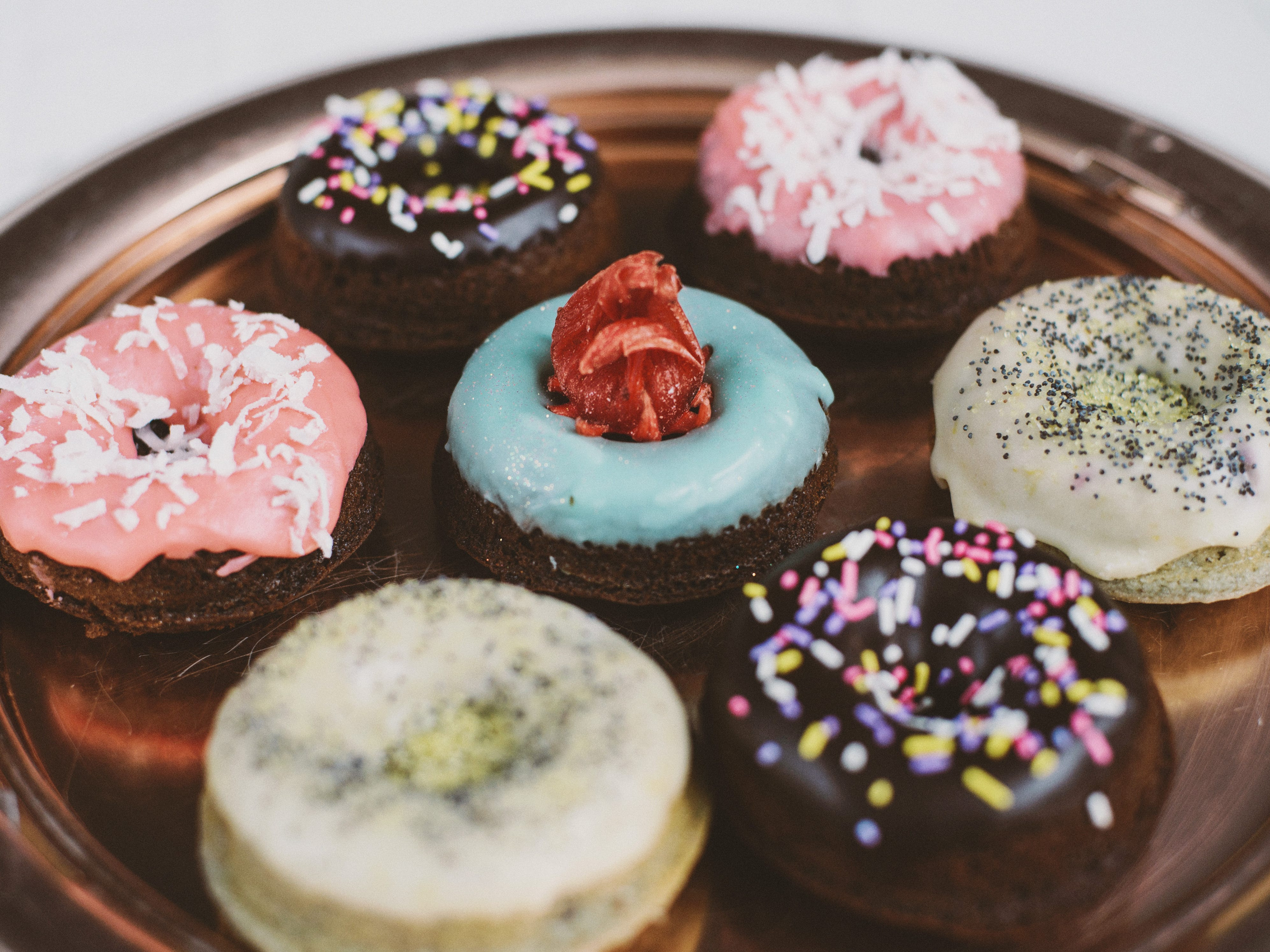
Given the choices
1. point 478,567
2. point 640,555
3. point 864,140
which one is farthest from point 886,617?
point 864,140

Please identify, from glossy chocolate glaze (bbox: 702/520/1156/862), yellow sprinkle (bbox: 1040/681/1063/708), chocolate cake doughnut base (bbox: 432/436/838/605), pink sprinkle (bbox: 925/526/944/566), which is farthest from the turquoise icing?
yellow sprinkle (bbox: 1040/681/1063/708)

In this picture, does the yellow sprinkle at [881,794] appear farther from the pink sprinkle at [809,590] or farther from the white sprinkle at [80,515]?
the white sprinkle at [80,515]

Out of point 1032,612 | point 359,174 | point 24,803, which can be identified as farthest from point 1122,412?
point 24,803

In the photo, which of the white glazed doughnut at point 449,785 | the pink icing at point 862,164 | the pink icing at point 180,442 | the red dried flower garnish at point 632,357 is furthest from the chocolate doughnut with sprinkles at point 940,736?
the pink icing at point 862,164

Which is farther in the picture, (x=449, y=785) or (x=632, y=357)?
(x=632, y=357)

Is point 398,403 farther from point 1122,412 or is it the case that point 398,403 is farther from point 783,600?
point 1122,412

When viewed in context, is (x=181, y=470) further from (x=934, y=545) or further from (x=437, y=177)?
(x=934, y=545)
